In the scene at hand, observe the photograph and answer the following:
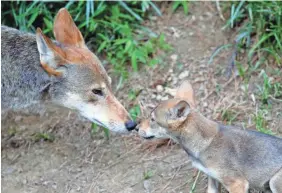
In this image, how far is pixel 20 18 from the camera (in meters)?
8.96

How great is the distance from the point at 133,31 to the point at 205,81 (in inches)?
46.6

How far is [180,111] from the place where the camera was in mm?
6418

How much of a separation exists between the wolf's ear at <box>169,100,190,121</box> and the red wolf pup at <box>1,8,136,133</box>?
0.87 meters

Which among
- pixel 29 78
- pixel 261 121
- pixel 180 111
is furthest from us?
pixel 261 121

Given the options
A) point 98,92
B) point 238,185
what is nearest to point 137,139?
point 98,92

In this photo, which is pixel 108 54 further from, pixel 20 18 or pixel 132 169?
pixel 132 169

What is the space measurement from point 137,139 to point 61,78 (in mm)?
1325

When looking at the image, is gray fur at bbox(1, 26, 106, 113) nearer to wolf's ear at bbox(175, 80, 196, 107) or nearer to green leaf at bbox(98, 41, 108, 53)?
wolf's ear at bbox(175, 80, 196, 107)

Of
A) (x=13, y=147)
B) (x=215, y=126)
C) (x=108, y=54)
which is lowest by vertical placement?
(x=13, y=147)

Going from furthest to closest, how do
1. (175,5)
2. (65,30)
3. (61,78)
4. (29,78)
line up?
1. (175,5)
2. (65,30)
3. (29,78)
4. (61,78)

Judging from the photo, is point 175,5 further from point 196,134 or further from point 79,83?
point 196,134

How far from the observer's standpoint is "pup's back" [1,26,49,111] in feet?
23.6

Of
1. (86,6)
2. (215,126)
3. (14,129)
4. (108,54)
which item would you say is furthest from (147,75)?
(215,126)

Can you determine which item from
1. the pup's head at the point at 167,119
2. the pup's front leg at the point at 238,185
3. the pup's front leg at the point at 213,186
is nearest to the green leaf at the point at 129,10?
the pup's head at the point at 167,119
